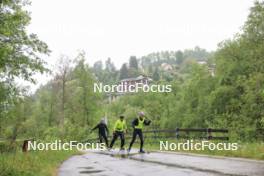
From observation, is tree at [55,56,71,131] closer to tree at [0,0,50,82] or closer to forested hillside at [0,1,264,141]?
forested hillside at [0,1,264,141]

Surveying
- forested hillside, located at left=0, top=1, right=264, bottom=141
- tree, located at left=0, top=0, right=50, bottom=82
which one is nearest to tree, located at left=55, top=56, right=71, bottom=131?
forested hillside, located at left=0, top=1, right=264, bottom=141

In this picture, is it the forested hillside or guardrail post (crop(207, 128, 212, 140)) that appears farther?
the forested hillside

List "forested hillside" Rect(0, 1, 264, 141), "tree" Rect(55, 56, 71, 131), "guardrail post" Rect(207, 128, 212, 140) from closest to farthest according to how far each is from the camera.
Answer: "guardrail post" Rect(207, 128, 212, 140), "forested hillside" Rect(0, 1, 264, 141), "tree" Rect(55, 56, 71, 131)

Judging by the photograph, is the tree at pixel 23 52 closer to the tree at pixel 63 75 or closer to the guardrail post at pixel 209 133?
the guardrail post at pixel 209 133

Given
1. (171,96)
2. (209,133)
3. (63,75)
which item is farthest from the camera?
(171,96)

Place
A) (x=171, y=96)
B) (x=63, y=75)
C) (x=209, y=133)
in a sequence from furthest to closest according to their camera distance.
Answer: (x=171, y=96) < (x=63, y=75) < (x=209, y=133)

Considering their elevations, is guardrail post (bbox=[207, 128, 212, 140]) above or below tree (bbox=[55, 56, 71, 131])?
below

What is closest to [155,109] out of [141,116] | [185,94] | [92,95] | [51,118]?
[185,94]

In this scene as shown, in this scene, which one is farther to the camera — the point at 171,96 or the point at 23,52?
the point at 171,96

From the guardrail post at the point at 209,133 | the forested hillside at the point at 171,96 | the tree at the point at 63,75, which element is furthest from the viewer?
the tree at the point at 63,75

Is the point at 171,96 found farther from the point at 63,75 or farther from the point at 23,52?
the point at 23,52

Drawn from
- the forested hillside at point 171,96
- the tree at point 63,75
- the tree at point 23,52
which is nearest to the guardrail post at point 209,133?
the forested hillside at point 171,96

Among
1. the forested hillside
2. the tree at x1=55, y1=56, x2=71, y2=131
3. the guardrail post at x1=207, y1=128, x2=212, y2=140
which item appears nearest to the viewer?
the guardrail post at x1=207, y1=128, x2=212, y2=140

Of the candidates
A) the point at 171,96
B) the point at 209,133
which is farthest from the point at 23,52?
the point at 171,96
